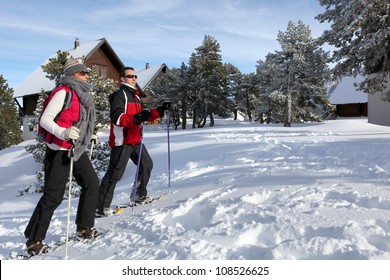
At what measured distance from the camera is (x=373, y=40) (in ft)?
46.1

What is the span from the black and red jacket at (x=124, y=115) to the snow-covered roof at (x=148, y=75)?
37.7 metres

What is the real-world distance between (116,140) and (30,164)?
41.9ft

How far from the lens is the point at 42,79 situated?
38094 mm

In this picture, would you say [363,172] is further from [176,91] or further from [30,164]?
[176,91]

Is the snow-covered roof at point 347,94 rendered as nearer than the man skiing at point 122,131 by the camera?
No

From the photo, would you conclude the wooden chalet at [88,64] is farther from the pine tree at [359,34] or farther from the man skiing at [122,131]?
the man skiing at [122,131]

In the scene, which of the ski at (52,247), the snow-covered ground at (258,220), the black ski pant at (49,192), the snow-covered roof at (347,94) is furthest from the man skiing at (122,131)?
the snow-covered roof at (347,94)

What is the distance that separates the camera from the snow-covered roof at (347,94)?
45.7 m

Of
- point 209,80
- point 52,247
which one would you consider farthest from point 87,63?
point 52,247

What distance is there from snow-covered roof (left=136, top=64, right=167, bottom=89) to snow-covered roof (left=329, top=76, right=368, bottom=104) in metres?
24.3

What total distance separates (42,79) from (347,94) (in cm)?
4065

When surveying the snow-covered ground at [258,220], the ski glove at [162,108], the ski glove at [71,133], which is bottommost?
the snow-covered ground at [258,220]

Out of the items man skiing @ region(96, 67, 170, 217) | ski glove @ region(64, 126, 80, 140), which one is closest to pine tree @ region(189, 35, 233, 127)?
man skiing @ region(96, 67, 170, 217)
